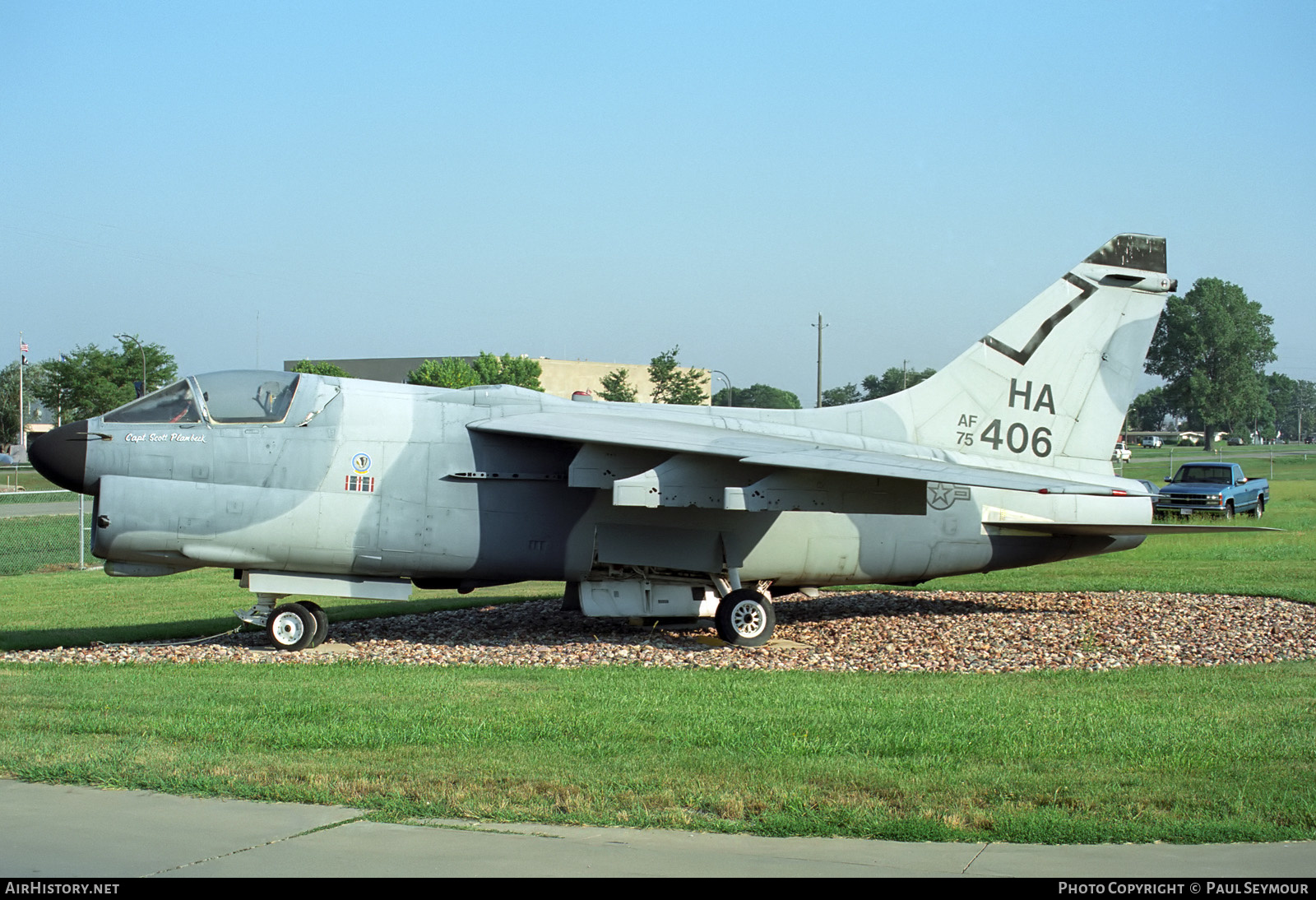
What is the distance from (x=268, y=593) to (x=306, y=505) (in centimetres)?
124

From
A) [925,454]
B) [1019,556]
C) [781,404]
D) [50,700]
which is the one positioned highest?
[781,404]

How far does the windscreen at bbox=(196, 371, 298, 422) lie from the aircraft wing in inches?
83.9

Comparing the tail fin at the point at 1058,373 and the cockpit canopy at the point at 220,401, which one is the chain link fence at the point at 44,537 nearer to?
the cockpit canopy at the point at 220,401

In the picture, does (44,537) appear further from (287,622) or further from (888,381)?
(888,381)

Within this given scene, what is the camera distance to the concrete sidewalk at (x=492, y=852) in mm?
4953

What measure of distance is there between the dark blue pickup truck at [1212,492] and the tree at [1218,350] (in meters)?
71.1

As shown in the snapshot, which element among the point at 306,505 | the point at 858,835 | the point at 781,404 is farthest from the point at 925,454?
the point at 781,404

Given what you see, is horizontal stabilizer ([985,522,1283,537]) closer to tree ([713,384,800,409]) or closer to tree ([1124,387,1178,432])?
tree ([713,384,800,409])

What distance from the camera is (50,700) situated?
9.34 meters

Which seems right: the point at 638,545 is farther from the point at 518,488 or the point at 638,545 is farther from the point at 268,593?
the point at 268,593

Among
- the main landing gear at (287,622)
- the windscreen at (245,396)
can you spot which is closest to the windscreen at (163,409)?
the windscreen at (245,396)

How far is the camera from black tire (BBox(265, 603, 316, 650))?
13.0 meters

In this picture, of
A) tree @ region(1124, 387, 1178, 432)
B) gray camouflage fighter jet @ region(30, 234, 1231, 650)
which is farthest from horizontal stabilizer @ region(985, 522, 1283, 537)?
tree @ region(1124, 387, 1178, 432)
